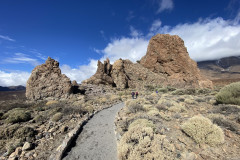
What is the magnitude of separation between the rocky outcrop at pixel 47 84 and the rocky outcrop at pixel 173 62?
30.4 meters

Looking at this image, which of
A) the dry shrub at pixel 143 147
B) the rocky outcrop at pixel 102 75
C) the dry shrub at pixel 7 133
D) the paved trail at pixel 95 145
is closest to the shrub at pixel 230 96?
the dry shrub at pixel 143 147

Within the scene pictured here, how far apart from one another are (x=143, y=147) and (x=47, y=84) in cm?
1836

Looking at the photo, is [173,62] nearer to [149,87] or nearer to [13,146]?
[149,87]

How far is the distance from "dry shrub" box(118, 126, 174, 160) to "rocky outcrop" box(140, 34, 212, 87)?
110ft

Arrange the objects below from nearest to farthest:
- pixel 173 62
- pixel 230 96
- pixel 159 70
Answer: pixel 230 96 < pixel 173 62 < pixel 159 70

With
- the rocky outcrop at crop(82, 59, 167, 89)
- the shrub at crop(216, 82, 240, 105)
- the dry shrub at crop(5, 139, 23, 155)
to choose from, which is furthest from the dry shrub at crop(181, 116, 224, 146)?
the rocky outcrop at crop(82, 59, 167, 89)

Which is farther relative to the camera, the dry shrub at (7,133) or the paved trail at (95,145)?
the dry shrub at (7,133)

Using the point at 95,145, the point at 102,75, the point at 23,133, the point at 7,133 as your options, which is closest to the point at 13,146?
the point at 23,133

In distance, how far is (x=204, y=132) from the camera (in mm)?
3779

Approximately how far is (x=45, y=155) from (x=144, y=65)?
39913 millimetres

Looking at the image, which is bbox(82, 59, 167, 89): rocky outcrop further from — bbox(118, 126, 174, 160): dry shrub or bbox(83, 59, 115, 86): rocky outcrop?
bbox(118, 126, 174, 160): dry shrub

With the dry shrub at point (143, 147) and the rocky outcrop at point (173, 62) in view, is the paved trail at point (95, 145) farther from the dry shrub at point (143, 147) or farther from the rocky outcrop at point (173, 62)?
the rocky outcrop at point (173, 62)

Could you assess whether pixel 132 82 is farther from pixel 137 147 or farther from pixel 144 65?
pixel 137 147

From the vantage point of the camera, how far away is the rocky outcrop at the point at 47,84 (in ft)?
52.0
